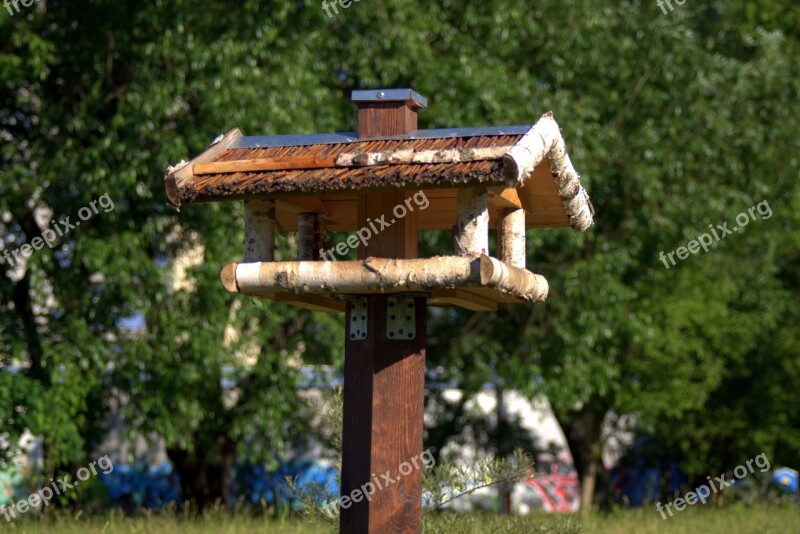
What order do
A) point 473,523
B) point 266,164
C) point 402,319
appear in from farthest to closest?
point 473,523 < point 402,319 < point 266,164

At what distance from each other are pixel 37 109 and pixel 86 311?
2.61m

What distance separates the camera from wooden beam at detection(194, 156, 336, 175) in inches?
218

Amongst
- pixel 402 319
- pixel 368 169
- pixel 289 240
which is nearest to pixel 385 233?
pixel 402 319

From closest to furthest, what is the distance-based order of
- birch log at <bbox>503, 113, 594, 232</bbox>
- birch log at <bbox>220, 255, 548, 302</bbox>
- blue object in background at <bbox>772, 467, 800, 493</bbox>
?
birch log at <bbox>503, 113, 594, 232</bbox>, birch log at <bbox>220, 255, 548, 302</bbox>, blue object in background at <bbox>772, 467, 800, 493</bbox>

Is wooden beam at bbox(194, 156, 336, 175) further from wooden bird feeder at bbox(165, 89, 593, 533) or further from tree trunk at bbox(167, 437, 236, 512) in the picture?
tree trunk at bbox(167, 437, 236, 512)

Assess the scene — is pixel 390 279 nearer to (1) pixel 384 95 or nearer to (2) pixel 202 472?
(1) pixel 384 95

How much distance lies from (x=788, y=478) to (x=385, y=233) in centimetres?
1774

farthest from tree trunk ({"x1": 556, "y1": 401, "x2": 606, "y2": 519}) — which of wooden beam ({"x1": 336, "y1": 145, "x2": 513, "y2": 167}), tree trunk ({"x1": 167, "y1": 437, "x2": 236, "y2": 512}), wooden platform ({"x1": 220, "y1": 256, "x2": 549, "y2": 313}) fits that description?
wooden beam ({"x1": 336, "y1": 145, "x2": 513, "y2": 167})

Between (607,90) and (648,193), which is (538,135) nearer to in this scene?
(648,193)

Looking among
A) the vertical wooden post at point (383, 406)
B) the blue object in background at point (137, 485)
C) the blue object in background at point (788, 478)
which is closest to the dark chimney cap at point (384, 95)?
the vertical wooden post at point (383, 406)

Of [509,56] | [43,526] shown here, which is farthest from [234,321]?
[509,56]

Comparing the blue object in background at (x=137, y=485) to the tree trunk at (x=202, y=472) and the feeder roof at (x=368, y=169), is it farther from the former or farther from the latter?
the feeder roof at (x=368, y=169)

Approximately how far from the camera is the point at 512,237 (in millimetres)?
6195

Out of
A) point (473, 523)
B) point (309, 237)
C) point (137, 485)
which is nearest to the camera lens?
point (309, 237)
